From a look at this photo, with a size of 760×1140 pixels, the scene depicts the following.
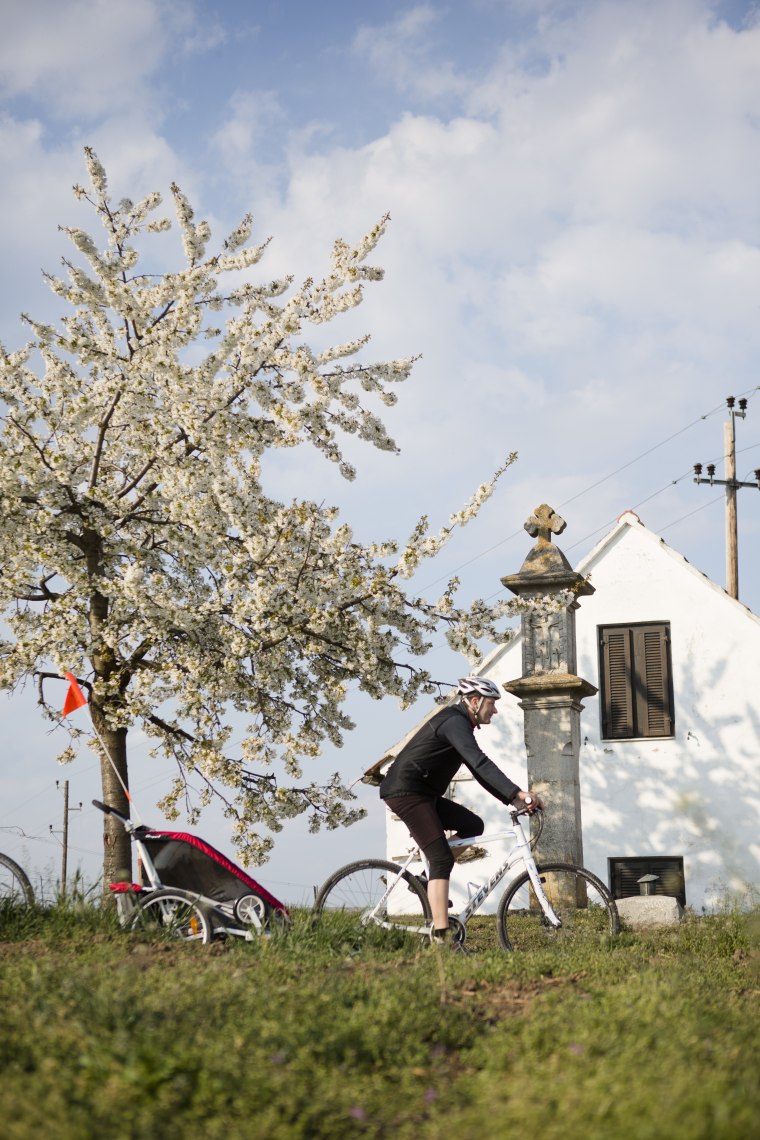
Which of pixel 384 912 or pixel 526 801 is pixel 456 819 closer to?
pixel 526 801

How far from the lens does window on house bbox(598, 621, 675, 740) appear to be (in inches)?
795

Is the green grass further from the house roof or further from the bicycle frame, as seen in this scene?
the house roof

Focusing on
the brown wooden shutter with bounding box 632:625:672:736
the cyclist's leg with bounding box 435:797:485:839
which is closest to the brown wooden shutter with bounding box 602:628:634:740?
the brown wooden shutter with bounding box 632:625:672:736

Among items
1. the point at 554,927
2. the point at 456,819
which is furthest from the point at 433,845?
the point at 554,927

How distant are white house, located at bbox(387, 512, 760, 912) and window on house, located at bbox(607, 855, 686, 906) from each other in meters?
0.02

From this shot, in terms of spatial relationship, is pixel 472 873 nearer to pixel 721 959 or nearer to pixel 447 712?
pixel 721 959

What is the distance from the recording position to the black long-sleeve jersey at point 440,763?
834 centimetres

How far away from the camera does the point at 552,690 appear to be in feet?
46.3

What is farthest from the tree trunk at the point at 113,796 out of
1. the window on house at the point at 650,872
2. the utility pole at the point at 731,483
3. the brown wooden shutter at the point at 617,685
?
the utility pole at the point at 731,483

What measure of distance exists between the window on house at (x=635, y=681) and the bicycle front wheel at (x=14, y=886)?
43.0 feet

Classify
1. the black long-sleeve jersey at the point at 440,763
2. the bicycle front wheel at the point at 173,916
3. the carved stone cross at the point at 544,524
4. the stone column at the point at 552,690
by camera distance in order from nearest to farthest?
1. the bicycle front wheel at the point at 173,916
2. the black long-sleeve jersey at the point at 440,763
3. the stone column at the point at 552,690
4. the carved stone cross at the point at 544,524

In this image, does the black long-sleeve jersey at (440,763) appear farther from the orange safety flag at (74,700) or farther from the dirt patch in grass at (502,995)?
the orange safety flag at (74,700)

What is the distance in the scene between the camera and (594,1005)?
5980 millimetres

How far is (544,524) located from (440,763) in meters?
7.09
